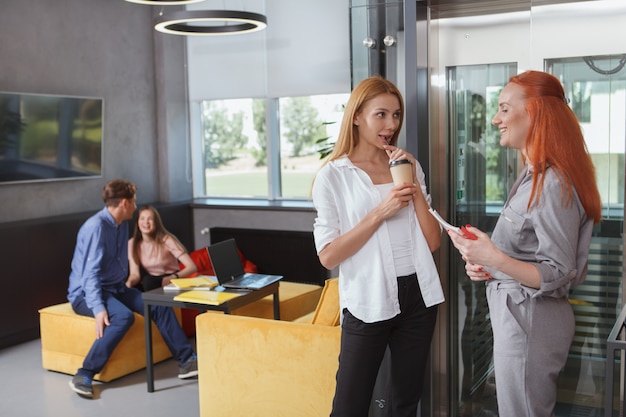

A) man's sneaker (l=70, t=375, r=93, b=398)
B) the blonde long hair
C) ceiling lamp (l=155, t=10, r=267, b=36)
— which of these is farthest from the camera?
ceiling lamp (l=155, t=10, r=267, b=36)

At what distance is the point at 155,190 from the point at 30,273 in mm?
2365

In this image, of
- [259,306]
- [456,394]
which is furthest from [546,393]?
[259,306]

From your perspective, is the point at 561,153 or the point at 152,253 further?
the point at 152,253

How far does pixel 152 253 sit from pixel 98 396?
146cm

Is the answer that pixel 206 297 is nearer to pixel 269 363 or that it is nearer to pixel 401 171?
pixel 269 363

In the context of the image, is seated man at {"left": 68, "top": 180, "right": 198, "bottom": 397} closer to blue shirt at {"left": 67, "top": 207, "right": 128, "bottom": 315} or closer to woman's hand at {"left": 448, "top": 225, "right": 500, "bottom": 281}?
blue shirt at {"left": 67, "top": 207, "right": 128, "bottom": 315}

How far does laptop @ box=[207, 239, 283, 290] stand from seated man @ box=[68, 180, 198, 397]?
575mm

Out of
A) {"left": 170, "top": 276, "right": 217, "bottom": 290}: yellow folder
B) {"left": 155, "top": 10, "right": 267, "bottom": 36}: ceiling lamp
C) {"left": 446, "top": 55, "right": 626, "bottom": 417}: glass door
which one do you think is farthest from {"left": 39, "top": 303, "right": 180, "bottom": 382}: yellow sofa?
{"left": 446, "top": 55, "right": 626, "bottom": 417}: glass door

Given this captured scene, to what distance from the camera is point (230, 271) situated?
4.66 m

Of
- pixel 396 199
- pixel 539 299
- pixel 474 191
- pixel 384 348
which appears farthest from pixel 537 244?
pixel 474 191

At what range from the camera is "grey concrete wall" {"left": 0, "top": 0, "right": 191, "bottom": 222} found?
635 centimetres

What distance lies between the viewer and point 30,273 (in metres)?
5.89

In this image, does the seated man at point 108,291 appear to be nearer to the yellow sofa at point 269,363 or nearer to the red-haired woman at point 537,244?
the yellow sofa at point 269,363

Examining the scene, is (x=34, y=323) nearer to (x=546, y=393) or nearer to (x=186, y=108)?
(x=186, y=108)
